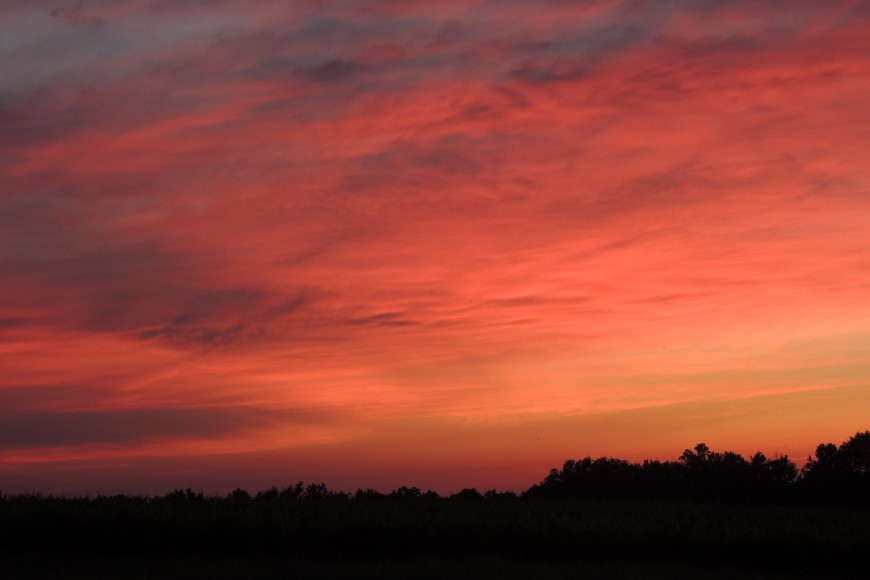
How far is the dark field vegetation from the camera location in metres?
28.8

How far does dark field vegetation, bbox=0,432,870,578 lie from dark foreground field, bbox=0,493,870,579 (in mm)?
38

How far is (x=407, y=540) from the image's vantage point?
30.9m

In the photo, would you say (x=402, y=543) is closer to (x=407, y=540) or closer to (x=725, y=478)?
(x=407, y=540)

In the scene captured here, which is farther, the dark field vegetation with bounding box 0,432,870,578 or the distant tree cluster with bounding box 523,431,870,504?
the distant tree cluster with bounding box 523,431,870,504

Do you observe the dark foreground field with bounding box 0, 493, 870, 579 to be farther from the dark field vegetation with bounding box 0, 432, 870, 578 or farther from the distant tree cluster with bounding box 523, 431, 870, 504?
the distant tree cluster with bounding box 523, 431, 870, 504

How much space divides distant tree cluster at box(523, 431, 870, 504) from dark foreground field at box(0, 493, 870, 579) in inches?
425

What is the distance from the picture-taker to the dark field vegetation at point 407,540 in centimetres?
2884


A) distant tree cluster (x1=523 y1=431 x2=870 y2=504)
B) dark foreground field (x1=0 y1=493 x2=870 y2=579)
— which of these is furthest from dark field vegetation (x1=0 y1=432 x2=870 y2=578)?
distant tree cluster (x1=523 y1=431 x2=870 y2=504)

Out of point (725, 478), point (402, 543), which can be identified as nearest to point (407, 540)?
point (402, 543)

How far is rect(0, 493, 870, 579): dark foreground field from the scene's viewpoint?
2866cm

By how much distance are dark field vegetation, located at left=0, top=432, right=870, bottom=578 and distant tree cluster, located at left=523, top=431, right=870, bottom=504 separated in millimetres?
8490

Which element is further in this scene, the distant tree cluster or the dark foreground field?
the distant tree cluster

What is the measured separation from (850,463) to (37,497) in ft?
120

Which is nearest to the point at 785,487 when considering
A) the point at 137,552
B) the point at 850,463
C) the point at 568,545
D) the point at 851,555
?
the point at 850,463
